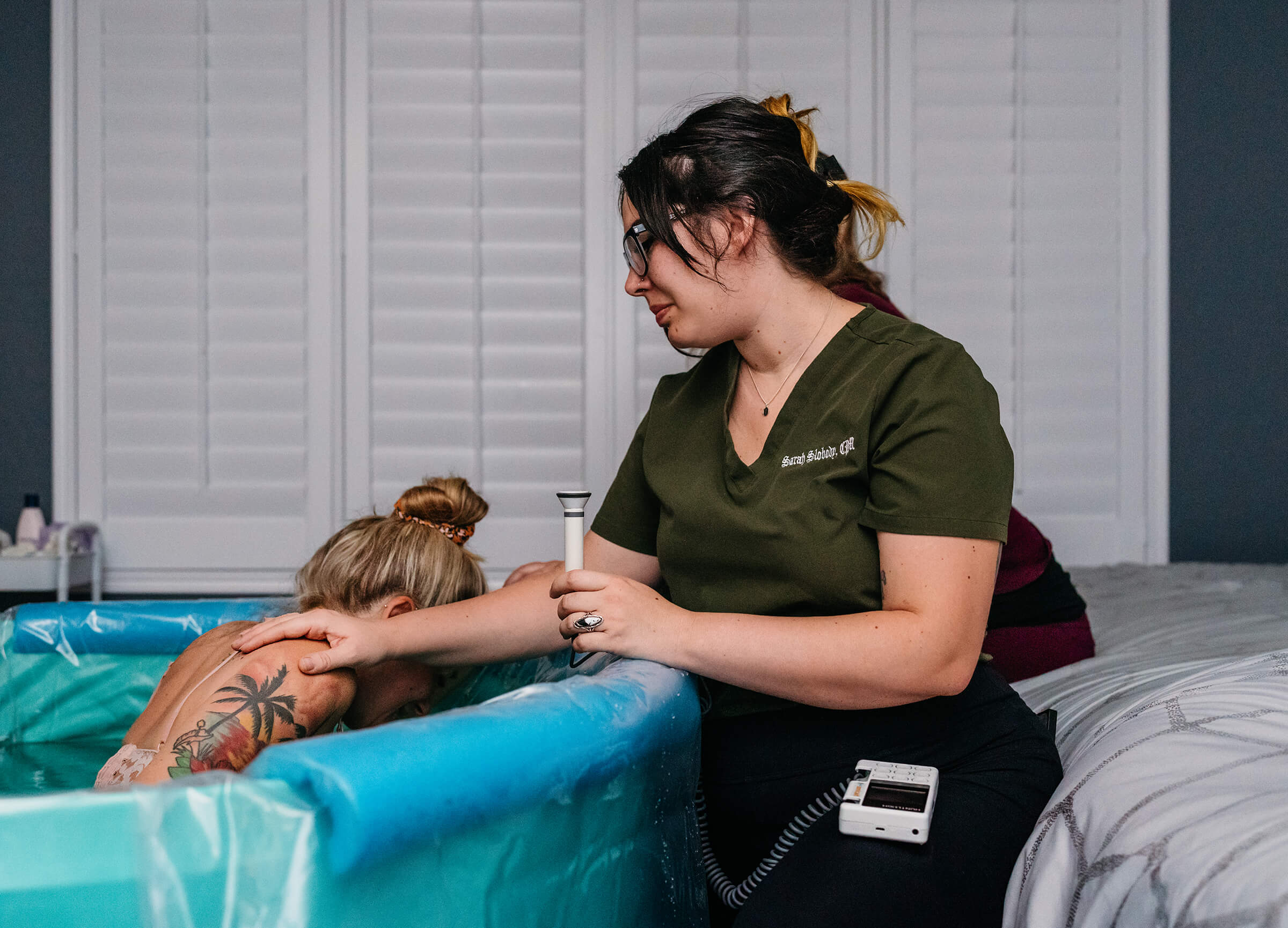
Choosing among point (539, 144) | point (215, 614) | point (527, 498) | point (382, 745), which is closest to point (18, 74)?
point (539, 144)

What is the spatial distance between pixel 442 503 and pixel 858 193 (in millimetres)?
652

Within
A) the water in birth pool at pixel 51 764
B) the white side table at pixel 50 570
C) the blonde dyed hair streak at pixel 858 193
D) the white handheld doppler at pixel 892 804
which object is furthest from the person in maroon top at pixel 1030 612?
the white side table at pixel 50 570

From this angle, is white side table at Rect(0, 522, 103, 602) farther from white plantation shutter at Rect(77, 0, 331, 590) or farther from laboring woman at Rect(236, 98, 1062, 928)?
laboring woman at Rect(236, 98, 1062, 928)

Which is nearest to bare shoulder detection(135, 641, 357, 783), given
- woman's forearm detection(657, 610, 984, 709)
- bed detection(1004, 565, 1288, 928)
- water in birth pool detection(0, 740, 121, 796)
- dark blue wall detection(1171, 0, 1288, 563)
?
woman's forearm detection(657, 610, 984, 709)

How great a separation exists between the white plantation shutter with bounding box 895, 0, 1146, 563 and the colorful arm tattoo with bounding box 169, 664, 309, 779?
6.98 feet

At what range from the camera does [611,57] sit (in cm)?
257

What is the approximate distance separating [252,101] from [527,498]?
1.28m

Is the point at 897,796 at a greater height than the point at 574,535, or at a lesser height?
lesser

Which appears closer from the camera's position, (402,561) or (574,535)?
(574,535)

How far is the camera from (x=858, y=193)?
1012mm

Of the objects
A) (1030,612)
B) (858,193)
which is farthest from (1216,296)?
(858,193)

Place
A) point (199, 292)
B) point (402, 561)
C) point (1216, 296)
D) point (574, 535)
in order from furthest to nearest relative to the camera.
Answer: point (1216, 296) < point (199, 292) < point (402, 561) < point (574, 535)

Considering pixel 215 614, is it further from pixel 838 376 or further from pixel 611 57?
pixel 611 57

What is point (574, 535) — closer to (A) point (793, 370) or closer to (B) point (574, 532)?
(B) point (574, 532)
